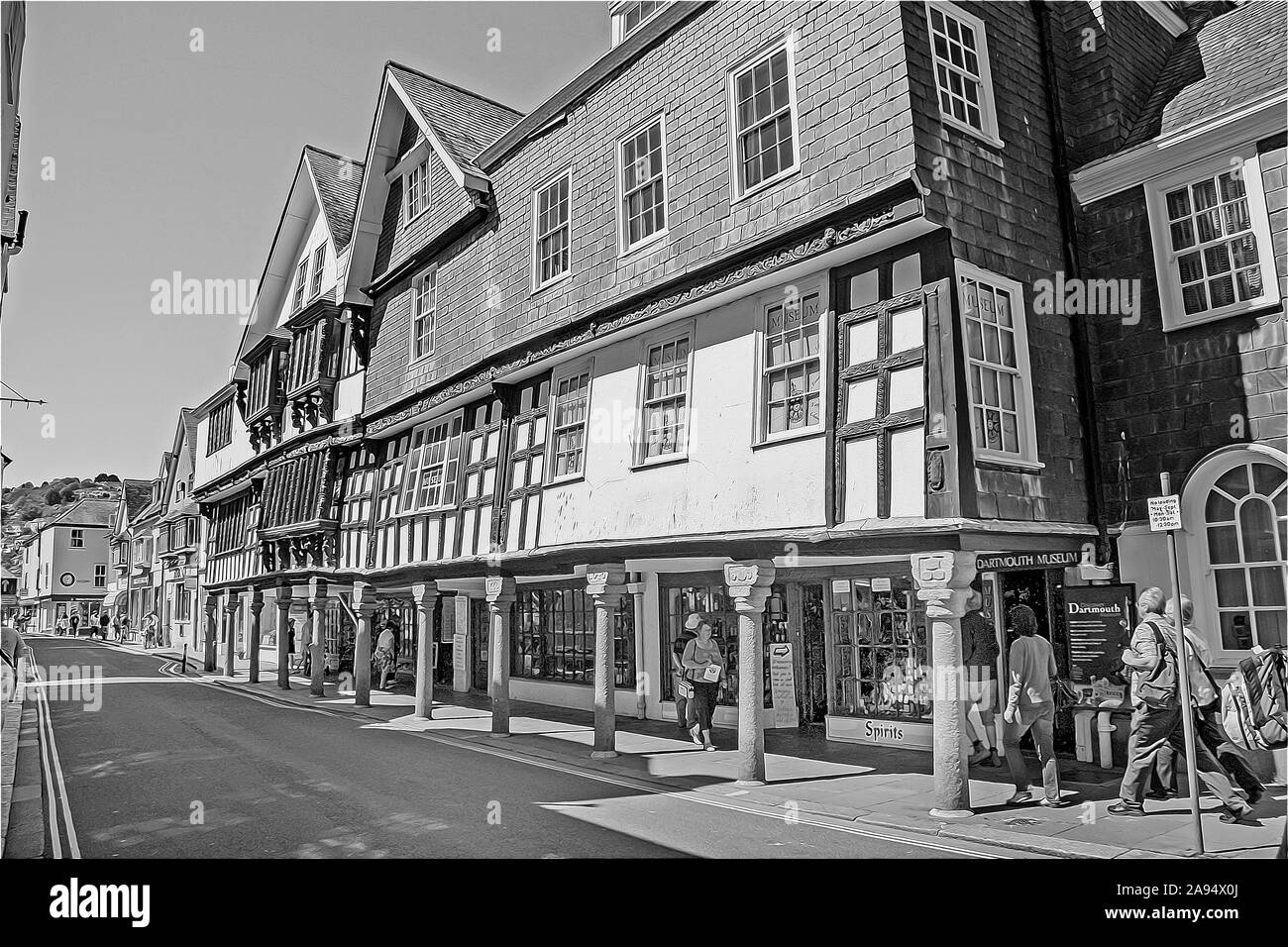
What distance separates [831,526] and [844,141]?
437cm

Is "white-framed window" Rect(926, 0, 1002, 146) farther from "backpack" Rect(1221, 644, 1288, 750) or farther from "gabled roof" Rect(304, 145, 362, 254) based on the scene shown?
"gabled roof" Rect(304, 145, 362, 254)

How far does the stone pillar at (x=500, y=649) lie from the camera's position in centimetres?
1534

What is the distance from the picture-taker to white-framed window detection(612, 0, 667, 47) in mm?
16125

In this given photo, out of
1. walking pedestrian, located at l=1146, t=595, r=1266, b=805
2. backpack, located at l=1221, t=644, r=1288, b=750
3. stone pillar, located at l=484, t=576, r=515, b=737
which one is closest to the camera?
walking pedestrian, located at l=1146, t=595, r=1266, b=805

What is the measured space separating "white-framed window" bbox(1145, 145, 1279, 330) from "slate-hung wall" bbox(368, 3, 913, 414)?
411 centimetres

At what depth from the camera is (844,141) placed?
33.8 feet

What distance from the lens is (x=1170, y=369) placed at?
36.2 ft

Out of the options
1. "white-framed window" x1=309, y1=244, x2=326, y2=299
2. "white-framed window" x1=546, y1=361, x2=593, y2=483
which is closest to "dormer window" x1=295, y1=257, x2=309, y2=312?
"white-framed window" x1=309, y1=244, x2=326, y2=299

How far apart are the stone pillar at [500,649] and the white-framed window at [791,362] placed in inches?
244

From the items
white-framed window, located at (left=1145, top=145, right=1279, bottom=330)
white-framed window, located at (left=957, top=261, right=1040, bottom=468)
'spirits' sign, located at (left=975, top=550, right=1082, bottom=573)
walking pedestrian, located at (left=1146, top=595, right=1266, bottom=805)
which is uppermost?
white-framed window, located at (left=1145, top=145, right=1279, bottom=330)

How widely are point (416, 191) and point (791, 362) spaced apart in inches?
541
